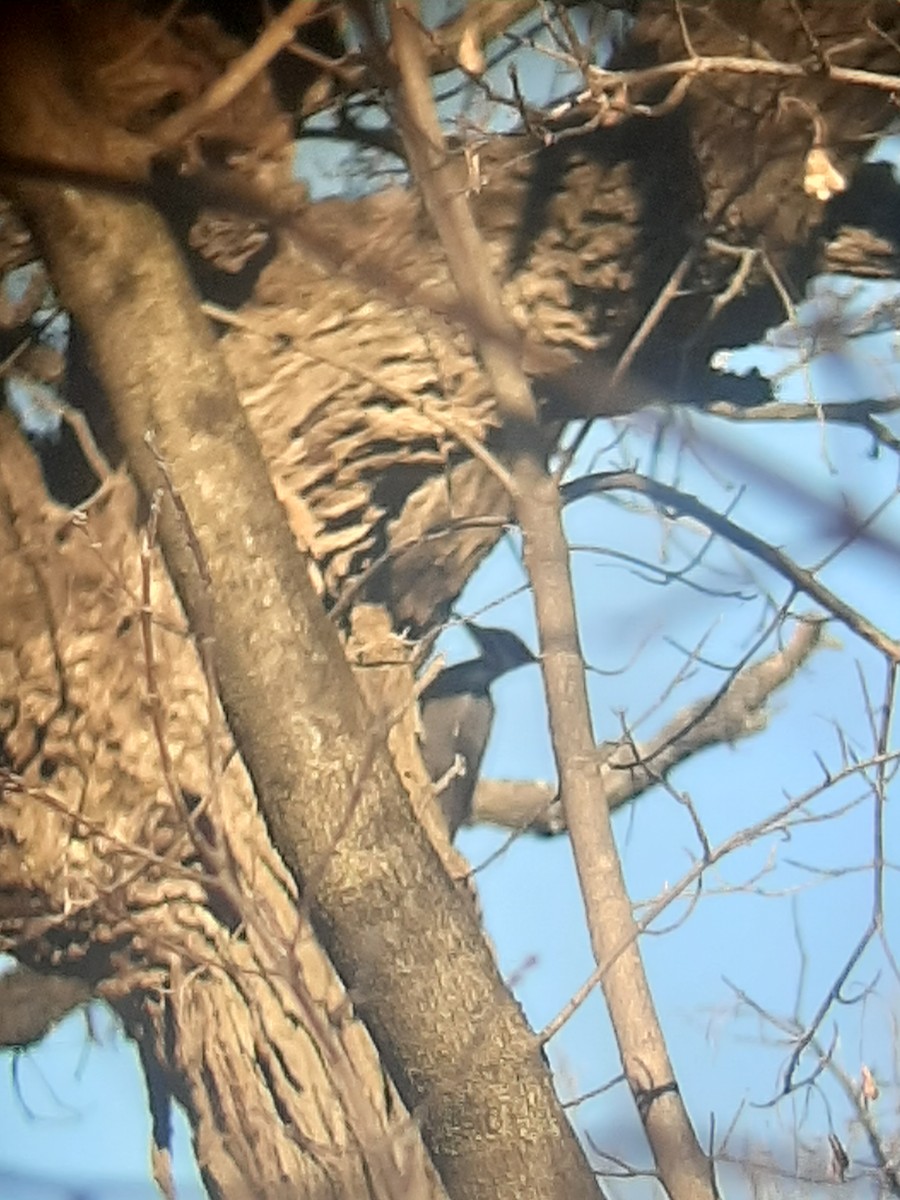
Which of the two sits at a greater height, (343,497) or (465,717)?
(343,497)

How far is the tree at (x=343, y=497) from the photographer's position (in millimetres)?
787

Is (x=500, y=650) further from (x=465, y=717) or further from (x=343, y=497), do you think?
(x=343, y=497)

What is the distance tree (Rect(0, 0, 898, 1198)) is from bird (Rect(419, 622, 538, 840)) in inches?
0.7

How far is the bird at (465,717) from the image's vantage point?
0.85 meters

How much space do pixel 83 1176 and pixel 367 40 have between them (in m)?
0.79

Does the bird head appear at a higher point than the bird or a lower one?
higher

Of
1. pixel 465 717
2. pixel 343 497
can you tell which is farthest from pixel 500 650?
pixel 343 497

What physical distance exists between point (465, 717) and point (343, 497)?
18cm

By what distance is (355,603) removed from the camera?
0.89 meters

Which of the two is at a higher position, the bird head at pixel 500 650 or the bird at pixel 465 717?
the bird head at pixel 500 650

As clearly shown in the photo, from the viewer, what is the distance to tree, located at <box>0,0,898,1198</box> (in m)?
0.79

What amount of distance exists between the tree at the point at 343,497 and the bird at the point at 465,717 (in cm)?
2

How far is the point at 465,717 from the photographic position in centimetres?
86

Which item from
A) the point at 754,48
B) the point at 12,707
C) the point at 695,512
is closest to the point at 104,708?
the point at 12,707
